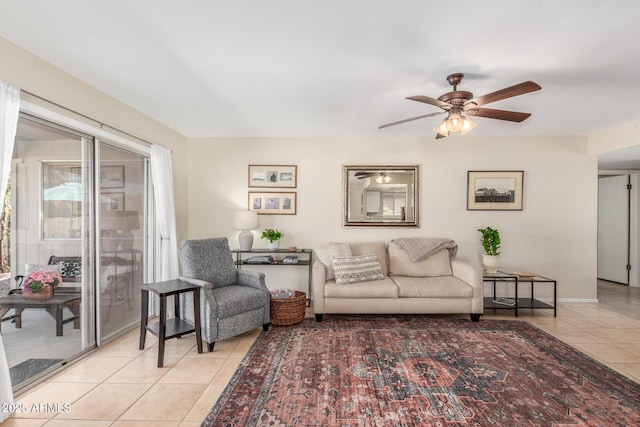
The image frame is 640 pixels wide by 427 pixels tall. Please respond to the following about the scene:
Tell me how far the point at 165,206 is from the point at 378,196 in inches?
109

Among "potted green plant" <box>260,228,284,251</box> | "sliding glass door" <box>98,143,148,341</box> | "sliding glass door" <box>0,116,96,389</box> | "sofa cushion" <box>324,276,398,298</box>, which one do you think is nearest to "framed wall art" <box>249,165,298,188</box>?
"potted green plant" <box>260,228,284,251</box>

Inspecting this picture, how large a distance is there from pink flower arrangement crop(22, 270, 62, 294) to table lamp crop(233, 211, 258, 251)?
1.97 metres

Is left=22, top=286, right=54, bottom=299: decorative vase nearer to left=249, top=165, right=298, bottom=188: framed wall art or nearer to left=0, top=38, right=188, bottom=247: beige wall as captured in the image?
left=0, top=38, right=188, bottom=247: beige wall

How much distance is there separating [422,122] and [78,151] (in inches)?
140

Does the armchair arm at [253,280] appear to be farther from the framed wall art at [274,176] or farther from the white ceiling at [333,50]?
the white ceiling at [333,50]

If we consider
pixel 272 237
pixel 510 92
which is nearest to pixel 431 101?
pixel 510 92

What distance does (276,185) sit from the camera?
4.53 meters

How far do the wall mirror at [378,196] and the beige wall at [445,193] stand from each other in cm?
12

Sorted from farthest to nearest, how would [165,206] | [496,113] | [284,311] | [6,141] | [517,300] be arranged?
[517,300]
[165,206]
[284,311]
[496,113]
[6,141]

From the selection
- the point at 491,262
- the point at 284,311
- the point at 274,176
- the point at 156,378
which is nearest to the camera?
the point at 156,378

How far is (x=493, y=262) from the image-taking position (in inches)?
159

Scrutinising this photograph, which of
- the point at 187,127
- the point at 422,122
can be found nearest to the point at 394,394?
the point at 422,122

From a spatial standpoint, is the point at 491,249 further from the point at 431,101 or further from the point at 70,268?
the point at 70,268

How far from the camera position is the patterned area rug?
74.7 inches
